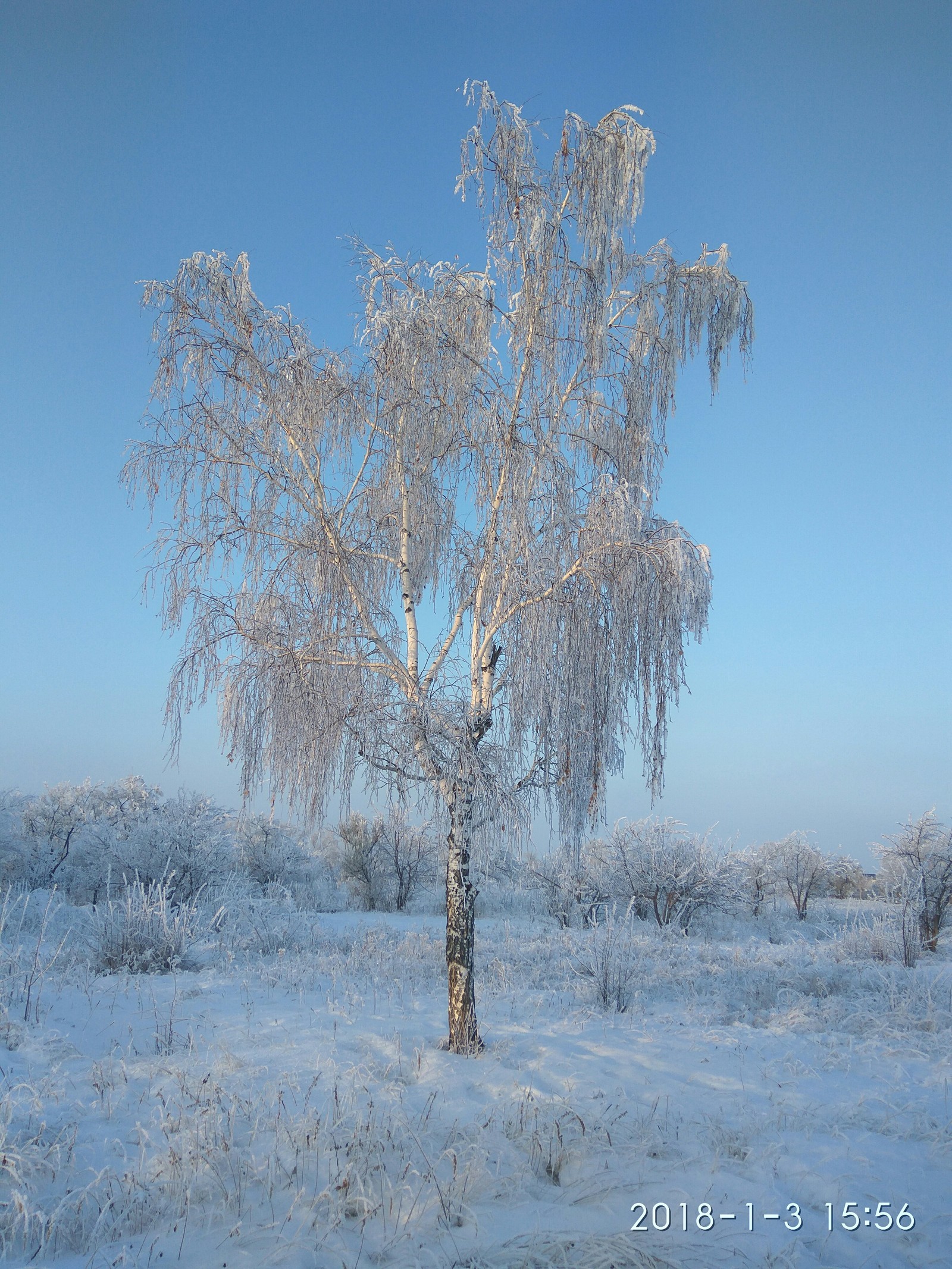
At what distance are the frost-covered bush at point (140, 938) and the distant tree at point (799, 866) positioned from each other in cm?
2597

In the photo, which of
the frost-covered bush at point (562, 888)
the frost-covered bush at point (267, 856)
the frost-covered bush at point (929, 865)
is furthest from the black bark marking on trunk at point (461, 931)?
the frost-covered bush at point (267, 856)

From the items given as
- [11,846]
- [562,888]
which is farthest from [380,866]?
[11,846]

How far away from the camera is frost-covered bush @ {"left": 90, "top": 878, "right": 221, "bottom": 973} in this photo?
327 inches

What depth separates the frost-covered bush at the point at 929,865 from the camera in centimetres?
1488

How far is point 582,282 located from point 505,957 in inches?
405

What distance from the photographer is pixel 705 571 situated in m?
4.95

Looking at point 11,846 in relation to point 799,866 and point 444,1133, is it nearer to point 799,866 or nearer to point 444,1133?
point 444,1133

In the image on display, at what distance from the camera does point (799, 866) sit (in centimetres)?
2792

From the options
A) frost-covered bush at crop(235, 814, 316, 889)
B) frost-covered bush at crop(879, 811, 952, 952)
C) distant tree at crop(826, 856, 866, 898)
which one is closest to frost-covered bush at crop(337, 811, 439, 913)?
frost-covered bush at crop(235, 814, 316, 889)

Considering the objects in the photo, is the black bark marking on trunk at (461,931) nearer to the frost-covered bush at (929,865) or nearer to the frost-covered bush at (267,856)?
the frost-covered bush at (929,865)

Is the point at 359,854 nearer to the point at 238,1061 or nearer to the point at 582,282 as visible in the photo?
the point at 238,1061

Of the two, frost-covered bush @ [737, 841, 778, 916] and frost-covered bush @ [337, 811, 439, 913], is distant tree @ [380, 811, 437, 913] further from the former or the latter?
frost-covered bush @ [737, 841, 778, 916]

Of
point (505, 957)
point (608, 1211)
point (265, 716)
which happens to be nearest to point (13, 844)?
point (505, 957)

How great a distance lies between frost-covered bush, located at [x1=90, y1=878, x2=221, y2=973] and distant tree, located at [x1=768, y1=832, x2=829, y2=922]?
26.0 m
